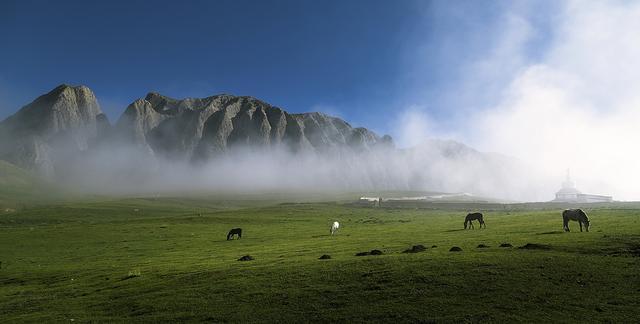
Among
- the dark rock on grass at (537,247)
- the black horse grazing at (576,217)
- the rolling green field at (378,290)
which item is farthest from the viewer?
the black horse grazing at (576,217)

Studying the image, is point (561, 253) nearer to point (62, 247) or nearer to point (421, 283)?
point (421, 283)

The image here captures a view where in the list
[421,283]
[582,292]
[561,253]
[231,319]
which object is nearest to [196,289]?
[231,319]

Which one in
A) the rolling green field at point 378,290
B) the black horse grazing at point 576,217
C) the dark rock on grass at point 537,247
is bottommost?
the rolling green field at point 378,290

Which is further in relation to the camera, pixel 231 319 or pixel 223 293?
pixel 223 293

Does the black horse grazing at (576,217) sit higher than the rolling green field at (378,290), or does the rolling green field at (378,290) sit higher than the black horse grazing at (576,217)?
the black horse grazing at (576,217)

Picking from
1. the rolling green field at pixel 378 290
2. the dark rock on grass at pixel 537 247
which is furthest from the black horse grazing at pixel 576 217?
the dark rock on grass at pixel 537 247

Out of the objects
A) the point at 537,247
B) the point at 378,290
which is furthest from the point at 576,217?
the point at 378,290

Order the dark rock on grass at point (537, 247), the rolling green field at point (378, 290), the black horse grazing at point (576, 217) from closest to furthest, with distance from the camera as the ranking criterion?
the rolling green field at point (378, 290) → the dark rock on grass at point (537, 247) → the black horse grazing at point (576, 217)

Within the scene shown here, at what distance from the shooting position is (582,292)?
19969 mm

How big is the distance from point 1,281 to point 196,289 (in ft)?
78.9

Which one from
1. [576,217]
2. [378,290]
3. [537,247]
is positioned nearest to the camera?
[378,290]

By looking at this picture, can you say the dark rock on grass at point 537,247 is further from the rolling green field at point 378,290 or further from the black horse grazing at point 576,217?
the black horse grazing at point 576,217

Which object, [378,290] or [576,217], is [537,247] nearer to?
[378,290]

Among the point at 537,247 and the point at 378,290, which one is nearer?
the point at 378,290
